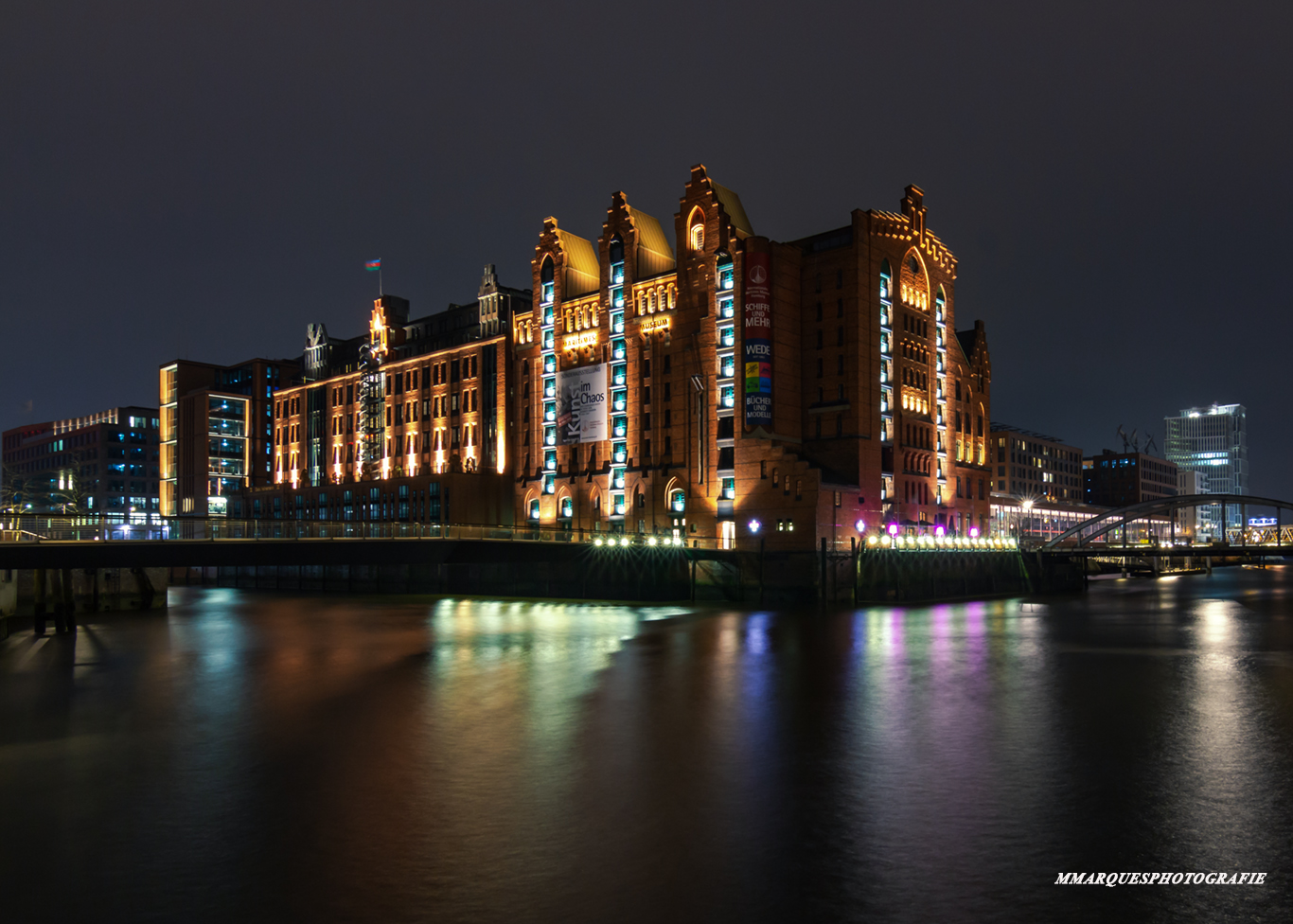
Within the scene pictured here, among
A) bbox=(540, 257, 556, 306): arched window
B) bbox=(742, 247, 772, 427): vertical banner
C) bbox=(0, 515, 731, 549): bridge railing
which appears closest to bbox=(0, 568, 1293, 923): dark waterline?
bbox=(0, 515, 731, 549): bridge railing

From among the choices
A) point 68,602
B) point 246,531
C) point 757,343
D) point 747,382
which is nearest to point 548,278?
point 757,343

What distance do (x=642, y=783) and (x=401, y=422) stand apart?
418 feet

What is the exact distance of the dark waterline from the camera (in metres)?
19.3

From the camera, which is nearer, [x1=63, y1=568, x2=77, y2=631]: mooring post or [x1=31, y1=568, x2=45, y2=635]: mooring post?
[x1=63, y1=568, x2=77, y2=631]: mooring post

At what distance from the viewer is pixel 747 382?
102062 mm

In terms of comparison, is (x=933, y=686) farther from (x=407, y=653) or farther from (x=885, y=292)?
(x=885, y=292)

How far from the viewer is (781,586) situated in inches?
3637

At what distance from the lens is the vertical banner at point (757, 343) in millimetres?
101438

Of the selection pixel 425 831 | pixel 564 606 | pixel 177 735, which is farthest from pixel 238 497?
pixel 425 831

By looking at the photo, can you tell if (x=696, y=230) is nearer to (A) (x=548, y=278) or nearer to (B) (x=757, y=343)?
(B) (x=757, y=343)

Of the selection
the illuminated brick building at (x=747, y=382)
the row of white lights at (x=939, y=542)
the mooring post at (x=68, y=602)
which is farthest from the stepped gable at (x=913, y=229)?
the mooring post at (x=68, y=602)

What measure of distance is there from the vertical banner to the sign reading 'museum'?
23.7 meters

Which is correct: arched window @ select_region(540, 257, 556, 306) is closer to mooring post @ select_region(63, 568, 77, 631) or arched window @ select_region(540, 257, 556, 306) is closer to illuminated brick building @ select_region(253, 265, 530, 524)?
illuminated brick building @ select_region(253, 265, 530, 524)

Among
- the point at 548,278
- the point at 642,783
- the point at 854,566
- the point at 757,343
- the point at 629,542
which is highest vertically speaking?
the point at 548,278
